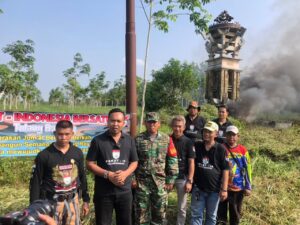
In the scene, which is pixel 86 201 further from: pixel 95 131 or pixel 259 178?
pixel 259 178

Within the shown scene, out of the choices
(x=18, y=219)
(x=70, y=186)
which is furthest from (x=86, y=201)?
(x=18, y=219)

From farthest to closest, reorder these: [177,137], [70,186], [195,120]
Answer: [195,120]
[177,137]
[70,186]

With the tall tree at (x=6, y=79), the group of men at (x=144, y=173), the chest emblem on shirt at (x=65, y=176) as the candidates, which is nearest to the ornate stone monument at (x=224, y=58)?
the tall tree at (x=6, y=79)

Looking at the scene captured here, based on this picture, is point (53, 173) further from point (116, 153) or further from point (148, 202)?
point (148, 202)

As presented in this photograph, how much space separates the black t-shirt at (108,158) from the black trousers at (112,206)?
6 cm

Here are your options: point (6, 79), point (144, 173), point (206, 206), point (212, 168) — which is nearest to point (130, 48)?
point (144, 173)

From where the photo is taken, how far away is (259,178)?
6.38 metres

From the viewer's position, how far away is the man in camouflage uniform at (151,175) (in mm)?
3992

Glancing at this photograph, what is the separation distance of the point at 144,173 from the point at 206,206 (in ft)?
3.29

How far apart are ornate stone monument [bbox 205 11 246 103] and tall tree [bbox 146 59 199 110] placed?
2333mm

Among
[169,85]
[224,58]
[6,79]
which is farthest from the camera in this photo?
[224,58]

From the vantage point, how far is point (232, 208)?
4492 mm

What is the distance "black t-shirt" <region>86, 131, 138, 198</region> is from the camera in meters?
3.53

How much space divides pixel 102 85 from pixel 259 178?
30.2 meters
